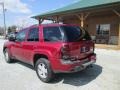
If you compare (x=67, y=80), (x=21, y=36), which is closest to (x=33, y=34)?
(x=21, y=36)

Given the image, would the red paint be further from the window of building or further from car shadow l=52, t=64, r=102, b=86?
the window of building

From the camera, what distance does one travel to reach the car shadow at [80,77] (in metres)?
5.62

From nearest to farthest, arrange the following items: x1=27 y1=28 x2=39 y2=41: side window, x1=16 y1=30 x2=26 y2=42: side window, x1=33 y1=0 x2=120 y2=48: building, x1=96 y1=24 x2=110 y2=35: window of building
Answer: x1=27 y1=28 x2=39 y2=41: side window → x1=16 y1=30 x2=26 y2=42: side window → x1=33 y1=0 x2=120 y2=48: building → x1=96 y1=24 x2=110 y2=35: window of building

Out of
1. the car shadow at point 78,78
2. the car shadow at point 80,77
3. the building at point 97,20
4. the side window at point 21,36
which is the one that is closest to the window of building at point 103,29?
the building at point 97,20

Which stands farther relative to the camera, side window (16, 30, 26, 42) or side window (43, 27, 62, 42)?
side window (16, 30, 26, 42)

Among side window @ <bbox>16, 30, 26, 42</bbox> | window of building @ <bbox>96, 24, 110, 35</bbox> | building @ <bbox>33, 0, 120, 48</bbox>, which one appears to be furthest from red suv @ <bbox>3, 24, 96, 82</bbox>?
window of building @ <bbox>96, 24, 110, 35</bbox>

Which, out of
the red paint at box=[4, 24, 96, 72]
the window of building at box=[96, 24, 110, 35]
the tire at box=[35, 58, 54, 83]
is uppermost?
the window of building at box=[96, 24, 110, 35]

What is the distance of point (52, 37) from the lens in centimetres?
548

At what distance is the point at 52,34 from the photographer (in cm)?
552

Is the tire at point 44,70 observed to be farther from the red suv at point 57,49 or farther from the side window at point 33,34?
the side window at point 33,34

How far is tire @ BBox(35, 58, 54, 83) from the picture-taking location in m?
5.48

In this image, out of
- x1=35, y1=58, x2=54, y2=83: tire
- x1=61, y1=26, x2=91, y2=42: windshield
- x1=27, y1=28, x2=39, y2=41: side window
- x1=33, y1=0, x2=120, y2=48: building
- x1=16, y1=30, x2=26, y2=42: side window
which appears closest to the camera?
x1=61, y1=26, x2=91, y2=42: windshield

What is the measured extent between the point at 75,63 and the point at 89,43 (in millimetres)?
1083

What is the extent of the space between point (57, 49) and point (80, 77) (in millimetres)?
1655
